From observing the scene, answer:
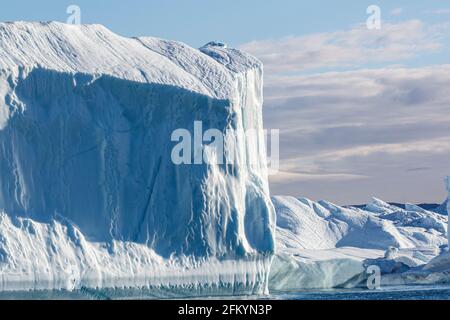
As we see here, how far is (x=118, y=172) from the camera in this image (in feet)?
80.0

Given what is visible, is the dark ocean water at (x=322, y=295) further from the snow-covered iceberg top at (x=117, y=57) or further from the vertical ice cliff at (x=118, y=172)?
the snow-covered iceberg top at (x=117, y=57)

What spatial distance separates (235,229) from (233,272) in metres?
0.97

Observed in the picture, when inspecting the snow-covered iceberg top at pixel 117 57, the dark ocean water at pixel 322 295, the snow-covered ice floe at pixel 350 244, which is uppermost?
the snow-covered iceberg top at pixel 117 57

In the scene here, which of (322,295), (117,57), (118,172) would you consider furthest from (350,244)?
(118,172)

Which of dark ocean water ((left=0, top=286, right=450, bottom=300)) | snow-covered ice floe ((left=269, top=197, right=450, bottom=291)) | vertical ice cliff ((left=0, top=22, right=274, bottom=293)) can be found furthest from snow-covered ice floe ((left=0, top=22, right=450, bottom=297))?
snow-covered ice floe ((left=269, top=197, right=450, bottom=291))

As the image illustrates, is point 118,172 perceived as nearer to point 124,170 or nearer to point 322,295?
point 124,170

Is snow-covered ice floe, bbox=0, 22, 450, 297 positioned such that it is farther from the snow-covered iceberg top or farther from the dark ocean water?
the dark ocean water

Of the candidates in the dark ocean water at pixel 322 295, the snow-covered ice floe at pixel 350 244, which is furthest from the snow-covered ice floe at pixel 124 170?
the snow-covered ice floe at pixel 350 244

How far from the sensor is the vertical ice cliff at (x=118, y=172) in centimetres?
2297

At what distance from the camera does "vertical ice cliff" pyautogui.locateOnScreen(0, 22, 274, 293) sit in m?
23.0

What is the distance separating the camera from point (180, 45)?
88.3 ft

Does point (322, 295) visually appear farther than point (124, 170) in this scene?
Yes
